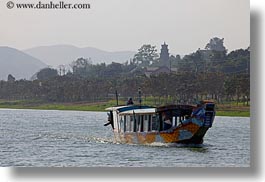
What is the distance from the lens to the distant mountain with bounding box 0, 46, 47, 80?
13727 millimetres

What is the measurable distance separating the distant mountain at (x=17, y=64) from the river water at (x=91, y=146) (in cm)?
36

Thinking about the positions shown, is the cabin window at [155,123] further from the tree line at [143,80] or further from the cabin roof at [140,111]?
the tree line at [143,80]

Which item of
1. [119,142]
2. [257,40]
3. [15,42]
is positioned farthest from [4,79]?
[257,40]

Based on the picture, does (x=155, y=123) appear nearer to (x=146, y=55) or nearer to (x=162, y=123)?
(x=162, y=123)

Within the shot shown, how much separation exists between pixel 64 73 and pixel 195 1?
150cm

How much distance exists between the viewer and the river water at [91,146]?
13531mm

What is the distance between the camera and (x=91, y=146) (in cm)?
1391

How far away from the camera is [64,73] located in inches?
553

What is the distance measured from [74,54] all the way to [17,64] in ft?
1.83

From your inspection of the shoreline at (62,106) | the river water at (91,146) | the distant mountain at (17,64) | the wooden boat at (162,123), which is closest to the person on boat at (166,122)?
the wooden boat at (162,123)

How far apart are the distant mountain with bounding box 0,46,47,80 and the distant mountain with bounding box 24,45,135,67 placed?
0.23 feet

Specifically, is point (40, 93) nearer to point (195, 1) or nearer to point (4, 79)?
point (4, 79)

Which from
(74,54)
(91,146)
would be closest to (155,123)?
(91,146)

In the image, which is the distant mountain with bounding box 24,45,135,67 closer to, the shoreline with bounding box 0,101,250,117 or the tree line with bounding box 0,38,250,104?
the tree line with bounding box 0,38,250,104
